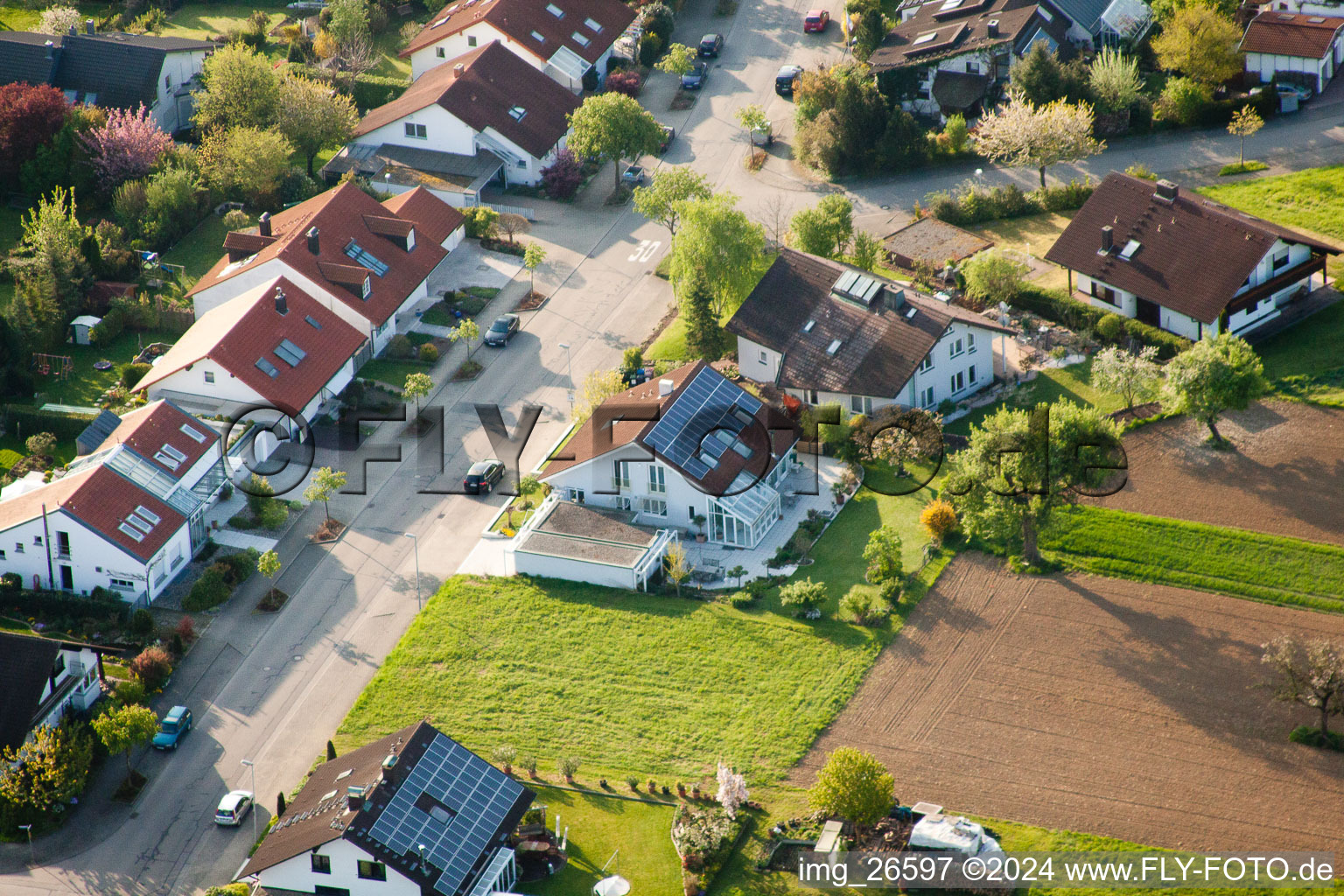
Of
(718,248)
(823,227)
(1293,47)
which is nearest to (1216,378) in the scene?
(823,227)

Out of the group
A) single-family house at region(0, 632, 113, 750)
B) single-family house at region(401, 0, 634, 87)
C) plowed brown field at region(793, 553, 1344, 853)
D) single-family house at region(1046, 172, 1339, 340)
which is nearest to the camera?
plowed brown field at region(793, 553, 1344, 853)

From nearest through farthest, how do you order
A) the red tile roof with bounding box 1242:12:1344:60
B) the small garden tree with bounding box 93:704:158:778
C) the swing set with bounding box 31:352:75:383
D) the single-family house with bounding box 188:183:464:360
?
the small garden tree with bounding box 93:704:158:778 < the swing set with bounding box 31:352:75:383 < the single-family house with bounding box 188:183:464:360 < the red tile roof with bounding box 1242:12:1344:60

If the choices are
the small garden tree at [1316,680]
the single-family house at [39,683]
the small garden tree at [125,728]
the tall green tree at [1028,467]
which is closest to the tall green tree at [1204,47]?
the tall green tree at [1028,467]

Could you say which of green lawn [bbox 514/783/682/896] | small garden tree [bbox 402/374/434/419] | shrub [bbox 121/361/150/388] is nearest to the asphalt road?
small garden tree [bbox 402/374/434/419]

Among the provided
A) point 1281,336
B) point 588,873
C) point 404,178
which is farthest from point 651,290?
point 588,873

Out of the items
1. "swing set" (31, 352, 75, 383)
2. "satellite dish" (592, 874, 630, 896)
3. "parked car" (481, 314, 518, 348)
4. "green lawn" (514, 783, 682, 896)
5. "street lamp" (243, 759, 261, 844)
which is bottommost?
"street lamp" (243, 759, 261, 844)

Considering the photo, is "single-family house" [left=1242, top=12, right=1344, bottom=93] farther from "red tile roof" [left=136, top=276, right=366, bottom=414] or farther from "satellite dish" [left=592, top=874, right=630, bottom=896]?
"satellite dish" [left=592, top=874, right=630, bottom=896]
